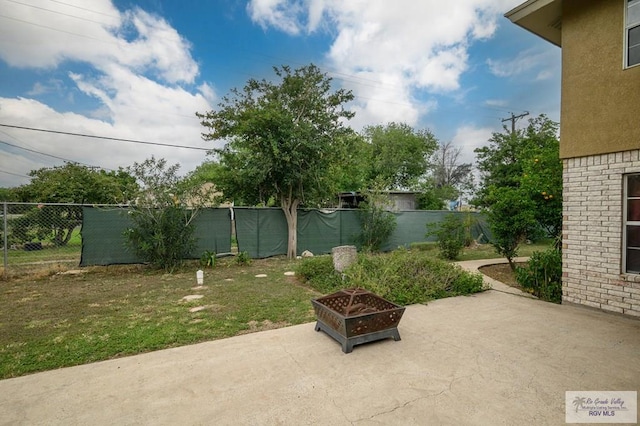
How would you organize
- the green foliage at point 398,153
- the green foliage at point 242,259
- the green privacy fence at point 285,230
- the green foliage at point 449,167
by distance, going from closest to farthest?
the green foliage at point 242,259 < the green privacy fence at point 285,230 < the green foliage at point 398,153 < the green foliage at point 449,167

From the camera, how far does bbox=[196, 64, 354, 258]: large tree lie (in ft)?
29.1

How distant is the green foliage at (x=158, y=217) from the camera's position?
23.4 feet

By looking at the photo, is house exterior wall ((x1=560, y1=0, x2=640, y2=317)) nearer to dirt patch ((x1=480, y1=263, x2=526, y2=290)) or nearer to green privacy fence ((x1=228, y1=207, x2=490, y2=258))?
dirt patch ((x1=480, y1=263, x2=526, y2=290))

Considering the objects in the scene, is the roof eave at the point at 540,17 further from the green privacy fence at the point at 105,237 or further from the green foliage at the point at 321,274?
the green privacy fence at the point at 105,237

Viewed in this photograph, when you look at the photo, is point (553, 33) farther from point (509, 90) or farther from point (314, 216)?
point (509, 90)

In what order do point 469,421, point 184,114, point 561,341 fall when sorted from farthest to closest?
point 184,114
point 561,341
point 469,421

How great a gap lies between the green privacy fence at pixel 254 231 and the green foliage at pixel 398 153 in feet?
41.0

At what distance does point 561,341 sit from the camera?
125 inches

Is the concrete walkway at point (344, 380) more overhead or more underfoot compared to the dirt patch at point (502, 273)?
more overhead

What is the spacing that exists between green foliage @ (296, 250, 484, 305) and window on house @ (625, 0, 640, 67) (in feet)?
12.2

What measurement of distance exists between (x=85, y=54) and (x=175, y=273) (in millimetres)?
8243

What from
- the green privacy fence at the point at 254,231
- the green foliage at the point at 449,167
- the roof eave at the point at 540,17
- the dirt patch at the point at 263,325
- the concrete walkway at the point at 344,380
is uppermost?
the green foliage at the point at 449,167

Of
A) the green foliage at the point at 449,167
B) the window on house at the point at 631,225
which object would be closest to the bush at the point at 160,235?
the window on house at the point at 631,225

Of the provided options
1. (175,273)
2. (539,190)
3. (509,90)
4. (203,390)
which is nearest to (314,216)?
(175,273)
